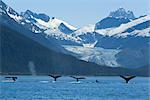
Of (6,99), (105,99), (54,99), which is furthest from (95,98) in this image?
(6,99)

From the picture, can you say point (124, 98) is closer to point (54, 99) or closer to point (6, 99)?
point (54, 99)

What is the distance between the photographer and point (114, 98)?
111 m

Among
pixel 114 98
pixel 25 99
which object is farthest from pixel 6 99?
pixel 114 98

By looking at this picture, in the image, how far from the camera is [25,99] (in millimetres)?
102938

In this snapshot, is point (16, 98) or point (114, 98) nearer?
point (16, 98)

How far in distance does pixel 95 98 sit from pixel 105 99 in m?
2.02

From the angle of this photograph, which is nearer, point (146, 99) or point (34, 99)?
point (34, 99)

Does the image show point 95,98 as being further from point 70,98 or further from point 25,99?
point 25,99

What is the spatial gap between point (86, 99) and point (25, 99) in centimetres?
1056

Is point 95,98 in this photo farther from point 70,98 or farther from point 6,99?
point 6,99

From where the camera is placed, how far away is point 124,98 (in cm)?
11250

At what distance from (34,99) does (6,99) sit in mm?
4779

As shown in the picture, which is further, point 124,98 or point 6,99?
point 124,98

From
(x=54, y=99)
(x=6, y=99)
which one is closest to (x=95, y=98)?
(x=54, y=99)
